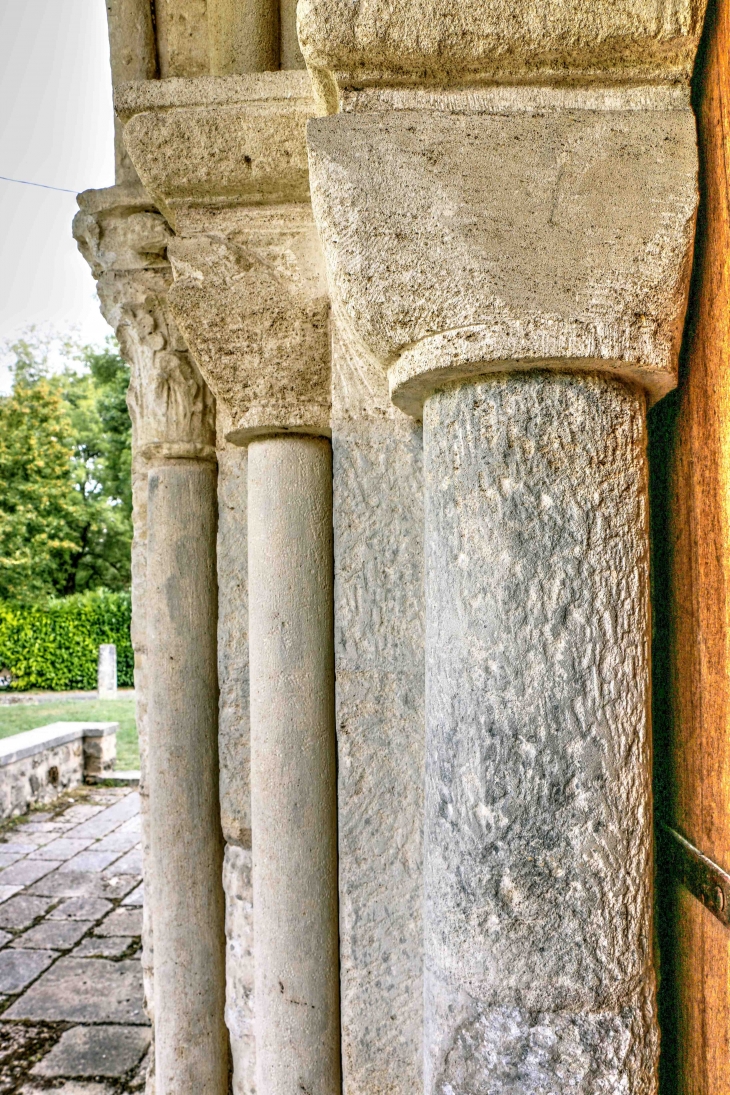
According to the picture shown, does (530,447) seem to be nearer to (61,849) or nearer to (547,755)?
(547,755)

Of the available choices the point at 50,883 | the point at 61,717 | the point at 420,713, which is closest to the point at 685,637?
the point at 420,713

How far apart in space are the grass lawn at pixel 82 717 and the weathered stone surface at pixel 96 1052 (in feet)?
14.0

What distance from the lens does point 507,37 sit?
0.88 meters

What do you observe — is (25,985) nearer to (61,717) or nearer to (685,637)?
(685,637)

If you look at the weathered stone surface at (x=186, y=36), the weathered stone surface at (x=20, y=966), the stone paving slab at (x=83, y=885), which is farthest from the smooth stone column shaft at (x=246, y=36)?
the stone paving slab at (x=83, y=885)

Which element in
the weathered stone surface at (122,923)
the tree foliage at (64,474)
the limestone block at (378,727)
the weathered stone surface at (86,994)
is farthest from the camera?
the tree foliage at (64,474)

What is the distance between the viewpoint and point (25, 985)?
122 inches

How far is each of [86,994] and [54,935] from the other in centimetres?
62

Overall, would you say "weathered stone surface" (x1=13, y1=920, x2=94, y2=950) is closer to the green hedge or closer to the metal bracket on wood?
the metal bracket on wood

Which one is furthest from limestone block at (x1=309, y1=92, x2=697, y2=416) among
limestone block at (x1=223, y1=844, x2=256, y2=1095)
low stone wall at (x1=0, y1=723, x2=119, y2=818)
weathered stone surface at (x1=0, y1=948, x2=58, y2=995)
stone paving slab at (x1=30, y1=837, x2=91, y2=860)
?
low stone wall at (x1=0, y1=723, x2=119, y2=818)

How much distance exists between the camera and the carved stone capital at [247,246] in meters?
1.24

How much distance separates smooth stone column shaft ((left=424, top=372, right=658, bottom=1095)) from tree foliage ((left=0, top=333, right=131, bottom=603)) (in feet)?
51.7

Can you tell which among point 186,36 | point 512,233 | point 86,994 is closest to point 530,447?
point 512,233

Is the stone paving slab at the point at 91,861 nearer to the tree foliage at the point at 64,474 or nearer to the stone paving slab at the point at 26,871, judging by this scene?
the stone paving slab at the point at 26,871
